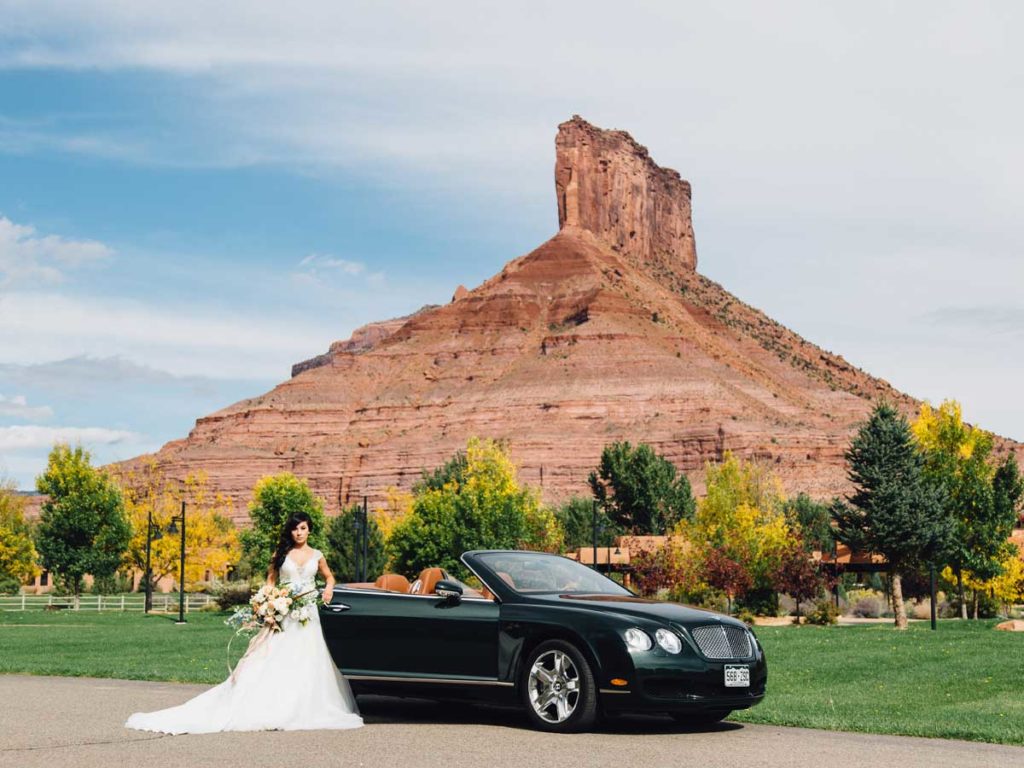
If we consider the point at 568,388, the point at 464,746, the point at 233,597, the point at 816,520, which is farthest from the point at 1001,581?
the point at 568,388

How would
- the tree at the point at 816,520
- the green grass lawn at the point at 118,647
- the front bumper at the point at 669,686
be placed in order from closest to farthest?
the front bumper at the point at 669,686, the green grass lawn at the point at 118,647, the tree at the point at 816,520

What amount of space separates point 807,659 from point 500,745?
1491 cm

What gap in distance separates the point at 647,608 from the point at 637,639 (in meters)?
0.51

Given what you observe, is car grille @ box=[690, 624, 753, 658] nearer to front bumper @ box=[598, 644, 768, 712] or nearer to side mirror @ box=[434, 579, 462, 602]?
front bumper @ box=[598, 644, 768, 712]

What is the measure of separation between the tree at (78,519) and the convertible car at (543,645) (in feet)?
162

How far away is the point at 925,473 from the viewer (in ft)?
160

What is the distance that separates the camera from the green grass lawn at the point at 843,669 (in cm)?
1234

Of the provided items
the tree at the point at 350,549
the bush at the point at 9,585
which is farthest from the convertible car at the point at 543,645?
the bush at the point at 9,585

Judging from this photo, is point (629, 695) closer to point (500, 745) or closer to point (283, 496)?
point (500, 745)

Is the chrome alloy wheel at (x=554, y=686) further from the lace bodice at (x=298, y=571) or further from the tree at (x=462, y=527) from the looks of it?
the tree at (x=462, y=527)

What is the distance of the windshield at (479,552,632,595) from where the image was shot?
38.4ft

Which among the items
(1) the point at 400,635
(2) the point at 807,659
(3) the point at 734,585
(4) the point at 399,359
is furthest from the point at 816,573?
(4) the point at 399,359

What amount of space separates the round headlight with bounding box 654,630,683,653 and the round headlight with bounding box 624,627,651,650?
8cm

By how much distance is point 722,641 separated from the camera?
10805 mm
